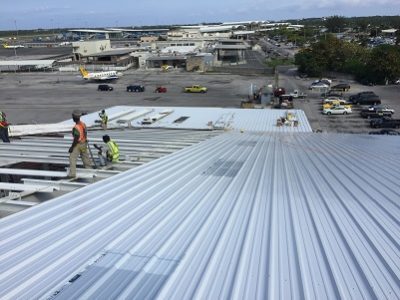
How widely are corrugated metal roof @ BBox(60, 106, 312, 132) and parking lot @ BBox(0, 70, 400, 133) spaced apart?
9.12 metres

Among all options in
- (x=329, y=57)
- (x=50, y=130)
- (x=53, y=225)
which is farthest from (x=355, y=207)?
(x=329, y=57)

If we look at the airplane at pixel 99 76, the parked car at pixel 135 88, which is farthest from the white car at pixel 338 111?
the airplane at pixel 99 76

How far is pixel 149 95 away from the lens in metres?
49.6

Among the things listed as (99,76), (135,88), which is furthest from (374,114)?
(99,76)

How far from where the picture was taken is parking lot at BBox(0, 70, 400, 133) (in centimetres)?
3800

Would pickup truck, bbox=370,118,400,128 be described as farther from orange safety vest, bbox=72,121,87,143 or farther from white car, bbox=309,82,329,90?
orange safety vest, bbox=72,121,87,143

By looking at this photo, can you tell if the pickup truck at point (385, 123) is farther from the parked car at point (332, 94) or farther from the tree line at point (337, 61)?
the tree line at point (337, 61)

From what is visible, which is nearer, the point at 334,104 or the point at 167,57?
the point at 334,104

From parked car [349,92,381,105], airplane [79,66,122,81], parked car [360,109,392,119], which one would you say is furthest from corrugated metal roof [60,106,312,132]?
airplane [79,66,122,81]

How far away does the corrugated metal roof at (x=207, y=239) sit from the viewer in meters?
3.80

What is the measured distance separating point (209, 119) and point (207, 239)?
58.7ft

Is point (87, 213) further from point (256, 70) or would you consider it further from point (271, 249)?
point (256, 70)

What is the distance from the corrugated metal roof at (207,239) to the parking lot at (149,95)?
25.1 metres

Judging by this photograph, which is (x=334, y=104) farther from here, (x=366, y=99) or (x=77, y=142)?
(x=77, y=142)
